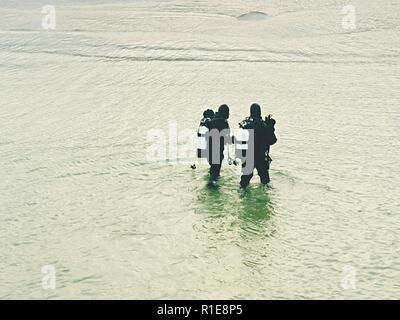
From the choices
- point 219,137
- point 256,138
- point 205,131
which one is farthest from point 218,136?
point 256,138

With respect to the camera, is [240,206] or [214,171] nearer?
[240,206]

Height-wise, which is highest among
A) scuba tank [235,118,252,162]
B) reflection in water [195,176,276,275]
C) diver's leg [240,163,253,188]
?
scuba tank [235,118,252,162]

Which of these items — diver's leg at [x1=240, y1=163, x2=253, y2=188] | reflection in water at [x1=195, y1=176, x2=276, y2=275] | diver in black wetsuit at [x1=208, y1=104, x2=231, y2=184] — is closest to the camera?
reflection in water at [x1=195, y1=176, x2=276, y2=275]

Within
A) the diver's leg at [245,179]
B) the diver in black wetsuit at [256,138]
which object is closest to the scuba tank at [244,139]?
the diver in black wetsuit at [256,138]

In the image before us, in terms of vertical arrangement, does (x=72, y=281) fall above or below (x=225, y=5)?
below

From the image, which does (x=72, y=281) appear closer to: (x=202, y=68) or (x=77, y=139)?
(x=77, y=139)

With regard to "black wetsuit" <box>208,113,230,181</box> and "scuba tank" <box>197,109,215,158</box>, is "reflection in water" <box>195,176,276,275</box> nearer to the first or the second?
"black wetsuit" <box>208,113,230,181</box>

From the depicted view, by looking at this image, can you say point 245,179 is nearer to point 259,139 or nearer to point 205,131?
point 259,139

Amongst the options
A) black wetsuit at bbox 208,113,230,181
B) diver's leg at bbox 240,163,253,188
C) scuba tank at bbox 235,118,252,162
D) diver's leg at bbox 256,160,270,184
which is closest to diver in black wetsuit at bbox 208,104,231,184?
black wetsuit at bbox 208,113,230,181

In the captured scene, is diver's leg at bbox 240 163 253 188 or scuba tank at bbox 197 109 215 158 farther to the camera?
scuba tank at bbox 197 109 215 158

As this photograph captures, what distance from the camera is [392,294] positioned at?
5234 millimetres

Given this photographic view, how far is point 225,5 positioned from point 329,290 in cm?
1307

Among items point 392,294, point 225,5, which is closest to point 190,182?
point 392,294
